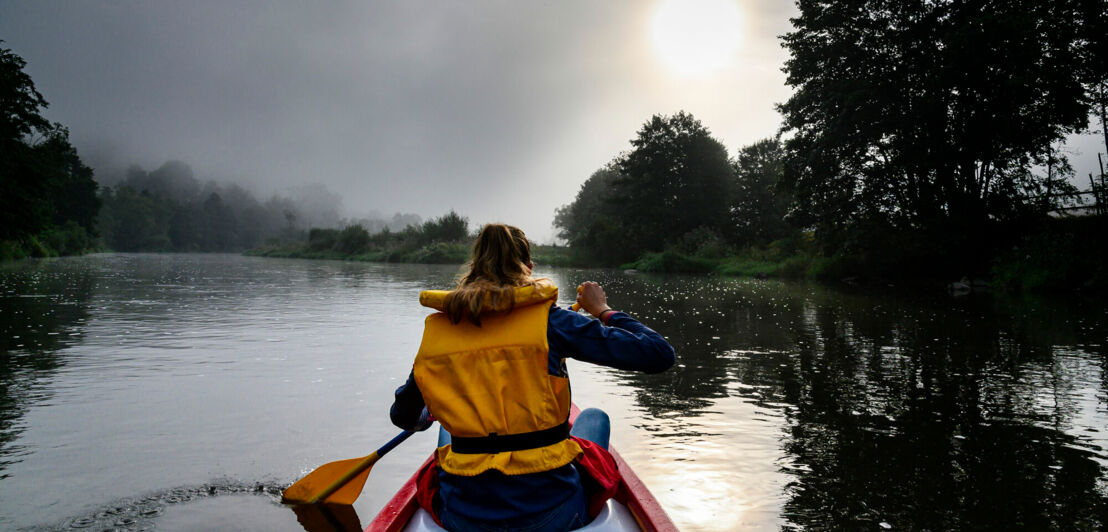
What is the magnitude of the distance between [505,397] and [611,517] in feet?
2.35

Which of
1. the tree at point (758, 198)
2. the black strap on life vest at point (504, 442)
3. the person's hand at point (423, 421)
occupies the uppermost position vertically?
the tree at point (758, 198)

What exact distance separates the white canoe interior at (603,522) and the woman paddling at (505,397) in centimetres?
8

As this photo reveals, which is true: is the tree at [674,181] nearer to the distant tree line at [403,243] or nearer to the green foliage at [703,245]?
the green foliage at [703,245]

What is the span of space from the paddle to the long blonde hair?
1527 mm

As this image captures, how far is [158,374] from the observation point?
24.4 ft

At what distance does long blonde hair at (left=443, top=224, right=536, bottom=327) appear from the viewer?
2.17 meters

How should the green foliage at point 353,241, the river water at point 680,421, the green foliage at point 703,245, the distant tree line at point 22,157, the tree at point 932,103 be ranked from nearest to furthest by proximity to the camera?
1. the river water at point 680,421
2. the tree at point 932,103
3. the distant tree line at point 22,157
4. the green foliage at point 703,245
5. the green foliage at point 353,241

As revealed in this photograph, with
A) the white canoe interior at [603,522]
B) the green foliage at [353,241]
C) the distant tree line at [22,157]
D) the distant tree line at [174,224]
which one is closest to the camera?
the white canoe interior at [603,522]

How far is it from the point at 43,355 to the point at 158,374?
2.20 meters

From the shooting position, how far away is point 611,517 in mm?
2457

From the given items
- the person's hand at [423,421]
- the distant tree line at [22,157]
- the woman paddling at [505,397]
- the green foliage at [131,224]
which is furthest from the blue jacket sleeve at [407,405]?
the green foliage at [131,224]

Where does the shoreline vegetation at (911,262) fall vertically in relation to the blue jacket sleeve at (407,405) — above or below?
above

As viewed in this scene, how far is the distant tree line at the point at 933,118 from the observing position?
760 inches

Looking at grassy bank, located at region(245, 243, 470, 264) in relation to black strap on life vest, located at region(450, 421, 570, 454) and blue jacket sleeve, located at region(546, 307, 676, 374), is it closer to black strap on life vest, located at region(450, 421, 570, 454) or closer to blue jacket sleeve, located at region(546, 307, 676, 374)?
blue jacket sleeve, located at region(546, 307, 676, 374)
